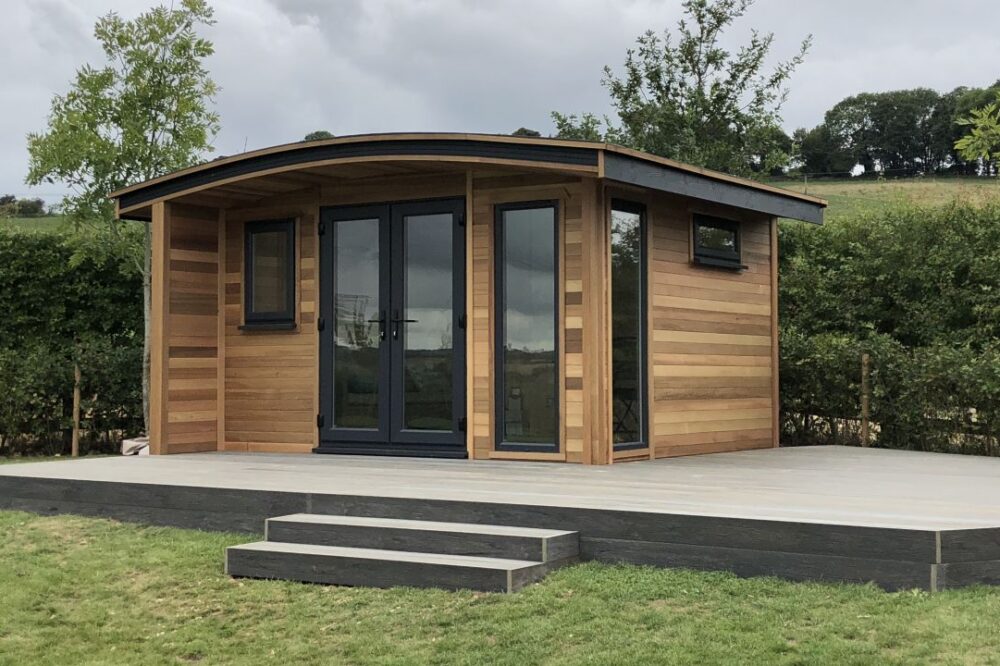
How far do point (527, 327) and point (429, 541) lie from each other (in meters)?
2.74

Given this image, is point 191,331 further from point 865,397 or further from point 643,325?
point 865,397

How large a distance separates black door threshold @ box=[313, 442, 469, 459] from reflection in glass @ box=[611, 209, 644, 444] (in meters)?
1.18

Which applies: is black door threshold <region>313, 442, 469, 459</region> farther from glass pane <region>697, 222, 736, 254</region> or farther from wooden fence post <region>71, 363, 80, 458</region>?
wooden fence post <region>71, 363, 80, 458</region>

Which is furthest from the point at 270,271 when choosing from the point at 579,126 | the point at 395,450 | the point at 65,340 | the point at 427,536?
the point at 579,126

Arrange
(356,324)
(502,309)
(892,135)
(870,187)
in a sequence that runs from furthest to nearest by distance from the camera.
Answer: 1. (892,135)
2. (870,187)
3. (356,324)
4. (502,309)

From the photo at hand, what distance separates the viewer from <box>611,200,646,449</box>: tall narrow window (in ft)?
24.9

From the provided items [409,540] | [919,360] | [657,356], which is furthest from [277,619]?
[919,360]

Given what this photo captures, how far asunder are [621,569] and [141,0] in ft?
30.1

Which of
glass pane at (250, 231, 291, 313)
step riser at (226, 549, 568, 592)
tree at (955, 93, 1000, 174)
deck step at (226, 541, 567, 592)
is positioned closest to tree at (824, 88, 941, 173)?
tree at (955, 93, 1000, 174)

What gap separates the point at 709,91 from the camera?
1590cm

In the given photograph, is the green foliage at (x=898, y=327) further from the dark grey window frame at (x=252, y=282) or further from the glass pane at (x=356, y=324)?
the dark grey window frame at (x=252, y=282)

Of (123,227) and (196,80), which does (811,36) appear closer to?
(196,80)

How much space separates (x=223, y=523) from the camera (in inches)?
241

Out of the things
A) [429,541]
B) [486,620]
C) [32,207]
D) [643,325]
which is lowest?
[486,620]
